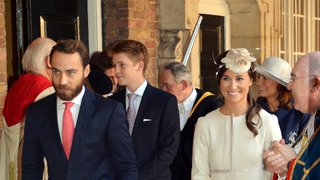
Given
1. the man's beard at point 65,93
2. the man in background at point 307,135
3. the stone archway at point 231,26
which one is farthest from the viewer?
the stone archway at point 231,26

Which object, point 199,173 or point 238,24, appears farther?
point 238,24

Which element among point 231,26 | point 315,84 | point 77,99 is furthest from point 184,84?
point 231,26

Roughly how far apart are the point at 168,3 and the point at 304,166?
3522 millimetres

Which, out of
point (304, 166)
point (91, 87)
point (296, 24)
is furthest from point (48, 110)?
point (296, 24)

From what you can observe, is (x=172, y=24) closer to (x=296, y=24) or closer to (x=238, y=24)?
(x=238, y=24)

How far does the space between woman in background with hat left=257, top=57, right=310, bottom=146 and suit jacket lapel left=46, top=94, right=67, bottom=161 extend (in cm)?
152

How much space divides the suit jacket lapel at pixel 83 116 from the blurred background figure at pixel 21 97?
66 cm

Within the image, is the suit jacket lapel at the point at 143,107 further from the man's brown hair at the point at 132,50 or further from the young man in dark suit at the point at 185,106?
the young man in dark suit at the point at 185,106

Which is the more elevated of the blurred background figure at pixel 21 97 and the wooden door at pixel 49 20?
the wooden door at pixel 49 20

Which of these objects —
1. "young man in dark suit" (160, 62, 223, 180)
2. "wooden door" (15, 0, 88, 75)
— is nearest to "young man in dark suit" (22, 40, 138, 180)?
"young man in dark suit" (160, 62, 223, 180)

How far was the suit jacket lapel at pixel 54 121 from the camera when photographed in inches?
76.0

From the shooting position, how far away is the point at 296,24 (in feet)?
8.25

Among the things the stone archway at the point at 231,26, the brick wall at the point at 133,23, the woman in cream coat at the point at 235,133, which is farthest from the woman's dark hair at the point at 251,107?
the brick wall at the point at 133,23

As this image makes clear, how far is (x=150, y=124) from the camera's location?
2.43 m
